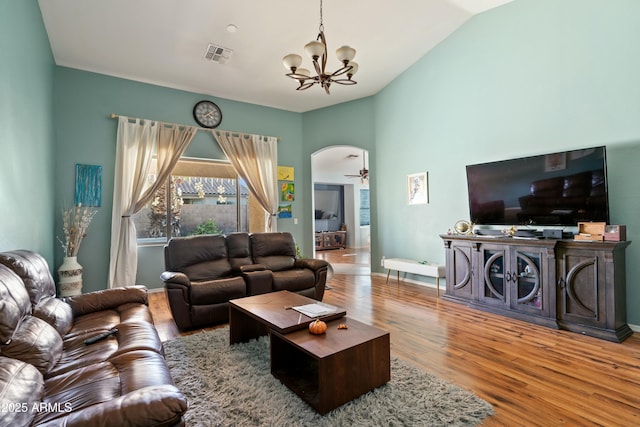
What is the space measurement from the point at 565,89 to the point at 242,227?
5.22m

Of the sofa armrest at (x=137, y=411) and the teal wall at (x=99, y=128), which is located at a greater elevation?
the teal wall at (x=99, y=128)

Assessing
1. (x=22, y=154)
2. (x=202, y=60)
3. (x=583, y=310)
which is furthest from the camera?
(x=202, y=60)

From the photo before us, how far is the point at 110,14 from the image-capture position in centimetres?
346

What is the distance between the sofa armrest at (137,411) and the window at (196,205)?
4.40m

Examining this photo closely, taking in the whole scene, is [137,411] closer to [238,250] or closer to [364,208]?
[238,250]

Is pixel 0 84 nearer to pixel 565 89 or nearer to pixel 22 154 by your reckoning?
pixel 22 154

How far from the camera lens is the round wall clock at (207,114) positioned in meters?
5.36

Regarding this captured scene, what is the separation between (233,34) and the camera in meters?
3.93

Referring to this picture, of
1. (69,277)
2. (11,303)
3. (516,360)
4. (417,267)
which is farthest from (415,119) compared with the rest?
(69,277)

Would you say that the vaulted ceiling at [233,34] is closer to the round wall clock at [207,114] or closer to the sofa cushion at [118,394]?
the round wall clock at [207,114]

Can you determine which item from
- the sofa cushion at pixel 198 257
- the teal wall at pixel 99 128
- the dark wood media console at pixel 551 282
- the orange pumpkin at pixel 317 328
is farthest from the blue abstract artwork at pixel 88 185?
the dark wood media console at pixel 551 282

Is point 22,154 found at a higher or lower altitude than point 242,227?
higher

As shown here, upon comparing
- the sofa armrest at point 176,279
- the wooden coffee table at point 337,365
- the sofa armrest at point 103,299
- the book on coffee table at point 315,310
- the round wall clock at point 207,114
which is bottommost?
the wooden coffee table at point 337,365

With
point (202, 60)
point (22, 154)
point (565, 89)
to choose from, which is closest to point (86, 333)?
point (22, 154)
